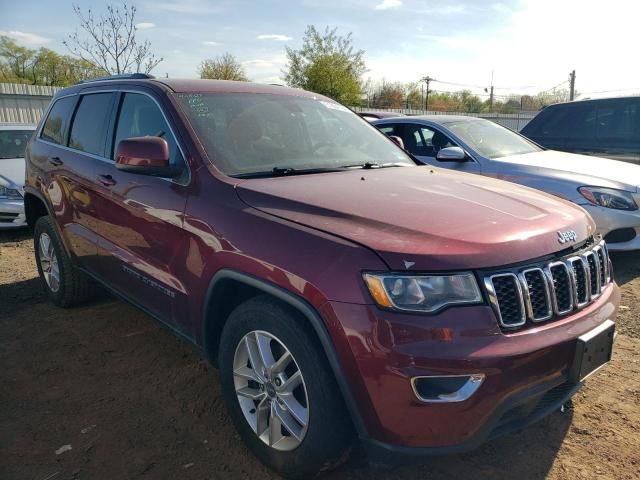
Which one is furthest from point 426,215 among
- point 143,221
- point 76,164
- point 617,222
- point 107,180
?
point 617,222

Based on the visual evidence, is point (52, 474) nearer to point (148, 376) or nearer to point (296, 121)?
point (148, 376)

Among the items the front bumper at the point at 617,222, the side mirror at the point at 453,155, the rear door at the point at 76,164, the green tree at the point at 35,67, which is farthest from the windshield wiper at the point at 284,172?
the green tree at the point at 35,67

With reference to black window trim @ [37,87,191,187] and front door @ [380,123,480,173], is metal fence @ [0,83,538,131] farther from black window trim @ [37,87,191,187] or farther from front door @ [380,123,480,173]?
front door @ [380,123,480,173]

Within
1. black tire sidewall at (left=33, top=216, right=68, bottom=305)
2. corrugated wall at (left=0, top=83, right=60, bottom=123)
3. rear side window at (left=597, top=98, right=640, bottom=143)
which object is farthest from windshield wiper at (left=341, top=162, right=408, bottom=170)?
corrugated wall at (left=0, top=83, right=60, bottom=123)

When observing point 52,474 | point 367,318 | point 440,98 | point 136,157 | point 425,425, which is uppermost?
point 440,98

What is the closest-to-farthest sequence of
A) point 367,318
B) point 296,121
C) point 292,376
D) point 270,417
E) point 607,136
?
point 367,318 < point 292,376 < point 270,417 < point 296,121 < point 607,136

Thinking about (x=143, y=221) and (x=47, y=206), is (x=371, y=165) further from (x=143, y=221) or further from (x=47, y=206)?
(x=47, y=206)

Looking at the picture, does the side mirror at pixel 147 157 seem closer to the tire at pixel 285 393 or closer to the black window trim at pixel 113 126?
the black window trim at pixel 113 126

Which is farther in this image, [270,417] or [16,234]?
[16,234]

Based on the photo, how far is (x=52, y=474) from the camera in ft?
8.00

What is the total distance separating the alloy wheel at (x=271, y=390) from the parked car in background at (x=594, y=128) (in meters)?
6.41

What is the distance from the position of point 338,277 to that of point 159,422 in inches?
62.0

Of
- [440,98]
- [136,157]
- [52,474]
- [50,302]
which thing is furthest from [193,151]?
[440,98]

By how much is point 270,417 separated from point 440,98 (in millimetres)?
50364
